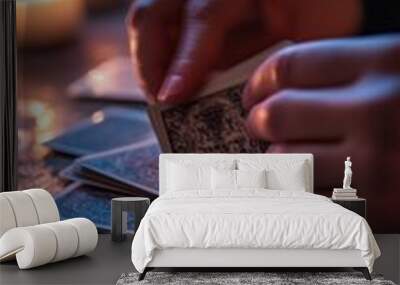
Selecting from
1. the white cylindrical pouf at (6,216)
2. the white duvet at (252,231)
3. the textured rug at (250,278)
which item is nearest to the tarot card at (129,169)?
the white cylindrical pouf at (6,216)

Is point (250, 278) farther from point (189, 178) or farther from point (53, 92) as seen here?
point (53, 92)

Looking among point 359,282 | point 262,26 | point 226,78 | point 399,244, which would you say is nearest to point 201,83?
point 226,78

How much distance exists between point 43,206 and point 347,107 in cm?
295

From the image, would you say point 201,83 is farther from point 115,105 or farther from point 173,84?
point 115,105

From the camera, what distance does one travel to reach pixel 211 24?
6363 mm

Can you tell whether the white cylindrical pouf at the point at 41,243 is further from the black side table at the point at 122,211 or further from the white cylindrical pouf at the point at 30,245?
the black side table at the point at 122,211

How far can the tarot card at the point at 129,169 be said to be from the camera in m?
6.51

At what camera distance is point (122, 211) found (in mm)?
5977

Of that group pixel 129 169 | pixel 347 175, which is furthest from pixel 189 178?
pixel 347 175

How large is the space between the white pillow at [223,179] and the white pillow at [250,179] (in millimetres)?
44

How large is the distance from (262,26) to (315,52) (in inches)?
22.4

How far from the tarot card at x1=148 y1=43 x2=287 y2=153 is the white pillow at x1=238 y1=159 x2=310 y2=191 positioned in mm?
326

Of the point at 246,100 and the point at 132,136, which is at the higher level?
the point at 246,100

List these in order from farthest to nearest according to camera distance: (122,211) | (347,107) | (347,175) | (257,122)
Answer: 1. (257,122)
2. (347,107)
3. (347,175)
4. (122,211)
